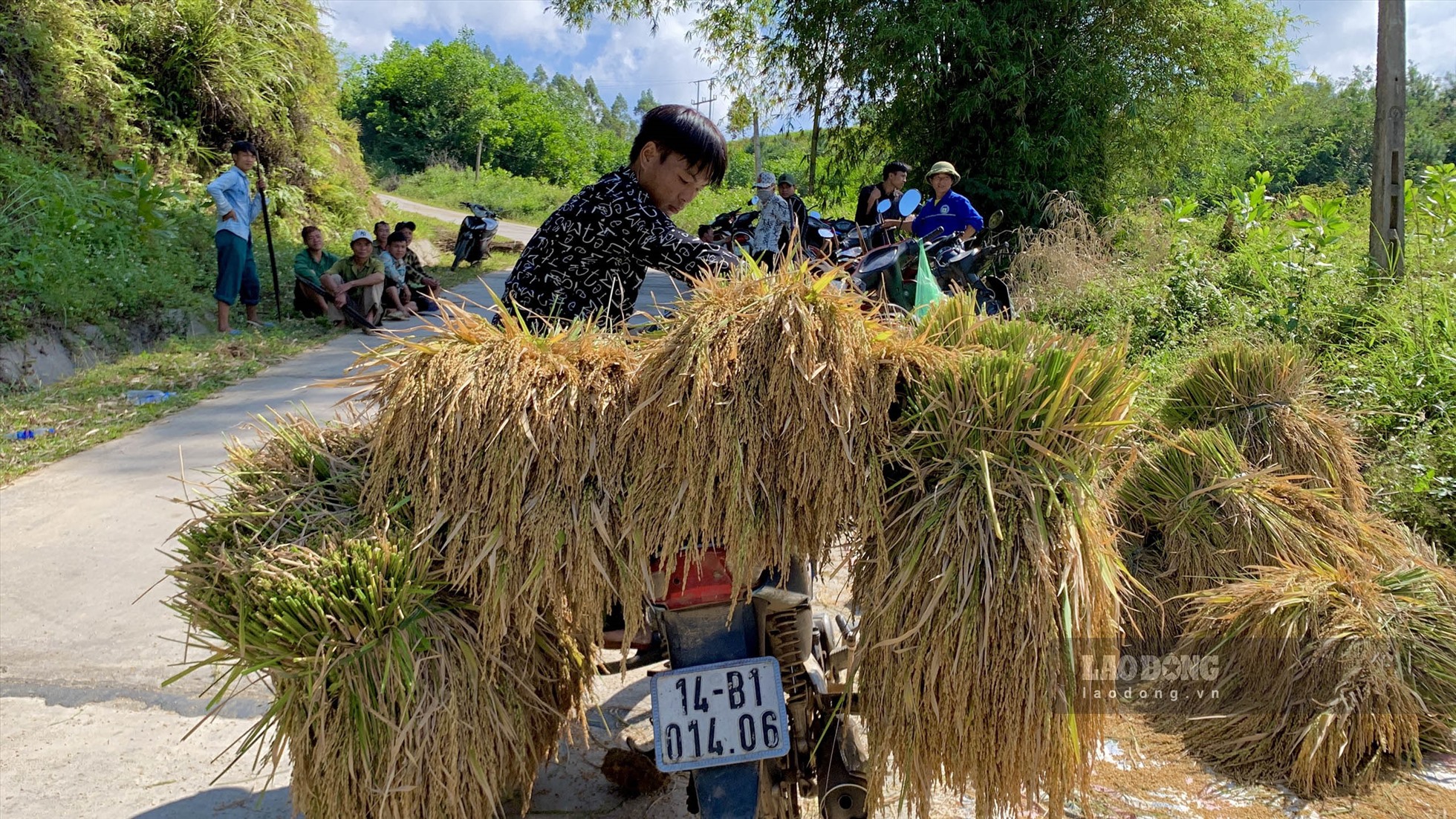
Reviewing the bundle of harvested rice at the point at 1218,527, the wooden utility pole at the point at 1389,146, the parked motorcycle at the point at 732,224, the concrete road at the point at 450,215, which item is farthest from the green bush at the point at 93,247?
the wooden utility pole at the point at 1389,146

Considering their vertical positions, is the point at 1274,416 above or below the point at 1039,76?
below

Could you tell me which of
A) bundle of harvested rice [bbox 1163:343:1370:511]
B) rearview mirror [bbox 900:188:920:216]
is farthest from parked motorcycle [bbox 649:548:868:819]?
rearview mirror [bbox 900:188:920:216]

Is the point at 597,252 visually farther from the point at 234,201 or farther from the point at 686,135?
the point at 234,201

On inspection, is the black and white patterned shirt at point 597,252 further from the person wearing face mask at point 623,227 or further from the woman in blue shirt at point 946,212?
the woman in blue shirt at point 946,212

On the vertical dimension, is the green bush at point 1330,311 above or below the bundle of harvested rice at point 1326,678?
above

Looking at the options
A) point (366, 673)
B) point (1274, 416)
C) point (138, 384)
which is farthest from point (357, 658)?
point (138, 384)

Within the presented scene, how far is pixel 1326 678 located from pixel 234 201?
9174 mm

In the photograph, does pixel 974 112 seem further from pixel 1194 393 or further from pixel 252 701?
pixel 252 701

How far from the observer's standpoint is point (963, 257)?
399cm

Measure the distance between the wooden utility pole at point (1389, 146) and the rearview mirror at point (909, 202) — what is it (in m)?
3.24

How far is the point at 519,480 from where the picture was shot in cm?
181

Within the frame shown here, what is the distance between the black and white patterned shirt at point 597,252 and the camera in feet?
8.11

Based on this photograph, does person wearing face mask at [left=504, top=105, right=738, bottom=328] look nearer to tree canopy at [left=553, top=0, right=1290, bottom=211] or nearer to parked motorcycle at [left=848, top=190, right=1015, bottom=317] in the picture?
parked motorcycle at [left=848, top=190, right=1015, bottom=317]

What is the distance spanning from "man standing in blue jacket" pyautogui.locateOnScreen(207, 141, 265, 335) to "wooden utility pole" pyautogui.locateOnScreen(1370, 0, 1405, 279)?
885cm
